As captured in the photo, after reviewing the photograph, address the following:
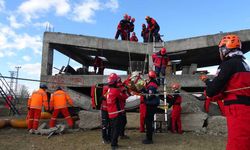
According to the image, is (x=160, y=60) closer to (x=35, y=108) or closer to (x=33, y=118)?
(x=35, y=108)

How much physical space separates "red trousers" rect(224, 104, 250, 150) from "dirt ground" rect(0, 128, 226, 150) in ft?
17.2

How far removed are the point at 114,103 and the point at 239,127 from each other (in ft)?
18.0

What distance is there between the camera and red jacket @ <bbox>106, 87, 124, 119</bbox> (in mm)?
8969

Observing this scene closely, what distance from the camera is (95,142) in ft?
32.3

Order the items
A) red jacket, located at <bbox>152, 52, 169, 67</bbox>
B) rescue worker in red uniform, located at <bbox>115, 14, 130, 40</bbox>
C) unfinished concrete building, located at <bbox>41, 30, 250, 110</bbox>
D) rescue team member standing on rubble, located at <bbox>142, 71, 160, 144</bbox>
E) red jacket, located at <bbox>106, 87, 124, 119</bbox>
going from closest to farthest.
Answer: red jacket, located at <bbox>106, 87, 124, 119</bbox>
rescue team member standing on rubble, located at <bbox>142, 71, 160, 144</bbox>
red jacket, located at <bbox>152, 52, 169, 67</bbox>
unfinished concrete building, located at <bbox>41, 30, 250, 110</bbox>
rescue worker in red uniform, located at <bbox>115, 14, 130, 40</bbox>

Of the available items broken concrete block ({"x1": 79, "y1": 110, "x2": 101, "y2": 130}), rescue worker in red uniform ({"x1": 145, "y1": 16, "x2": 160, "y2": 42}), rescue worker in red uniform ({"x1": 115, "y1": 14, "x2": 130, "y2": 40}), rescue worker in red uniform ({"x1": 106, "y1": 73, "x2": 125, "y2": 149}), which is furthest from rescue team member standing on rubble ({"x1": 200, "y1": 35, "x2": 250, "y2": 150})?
rescue worker in red uniform ({"x1": 115, "y1": 14, "x2": 130, "y2": 40})

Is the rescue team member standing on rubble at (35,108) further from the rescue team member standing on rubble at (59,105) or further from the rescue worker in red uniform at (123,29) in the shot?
the rescue worker in red uniform at (123,29)

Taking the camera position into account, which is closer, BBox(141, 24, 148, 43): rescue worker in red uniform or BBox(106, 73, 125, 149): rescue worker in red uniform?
BBox(106, 73, 125, 149): rescue worker in red uniform

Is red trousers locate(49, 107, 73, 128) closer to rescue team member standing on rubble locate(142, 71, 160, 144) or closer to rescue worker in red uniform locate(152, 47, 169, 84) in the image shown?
rescue team member standing on rubble locate(142, 71, 160, 144)

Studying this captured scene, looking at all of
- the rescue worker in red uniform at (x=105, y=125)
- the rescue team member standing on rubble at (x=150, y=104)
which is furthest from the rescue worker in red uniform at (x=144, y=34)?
the rescue worker in red uniform at (x=105, y=125)

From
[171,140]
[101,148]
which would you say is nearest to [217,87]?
[101,148]

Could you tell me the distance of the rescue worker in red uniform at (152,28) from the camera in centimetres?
1702

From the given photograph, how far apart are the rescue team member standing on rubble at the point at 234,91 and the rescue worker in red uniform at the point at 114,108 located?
4.91m

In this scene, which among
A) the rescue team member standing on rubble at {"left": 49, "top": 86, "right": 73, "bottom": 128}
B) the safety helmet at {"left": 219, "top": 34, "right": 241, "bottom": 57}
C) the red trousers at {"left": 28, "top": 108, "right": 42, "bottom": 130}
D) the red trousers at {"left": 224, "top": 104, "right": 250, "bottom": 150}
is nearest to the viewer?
the red trousers at {"left": 224, "top": 104, "right": 250, "bottom": 150}
